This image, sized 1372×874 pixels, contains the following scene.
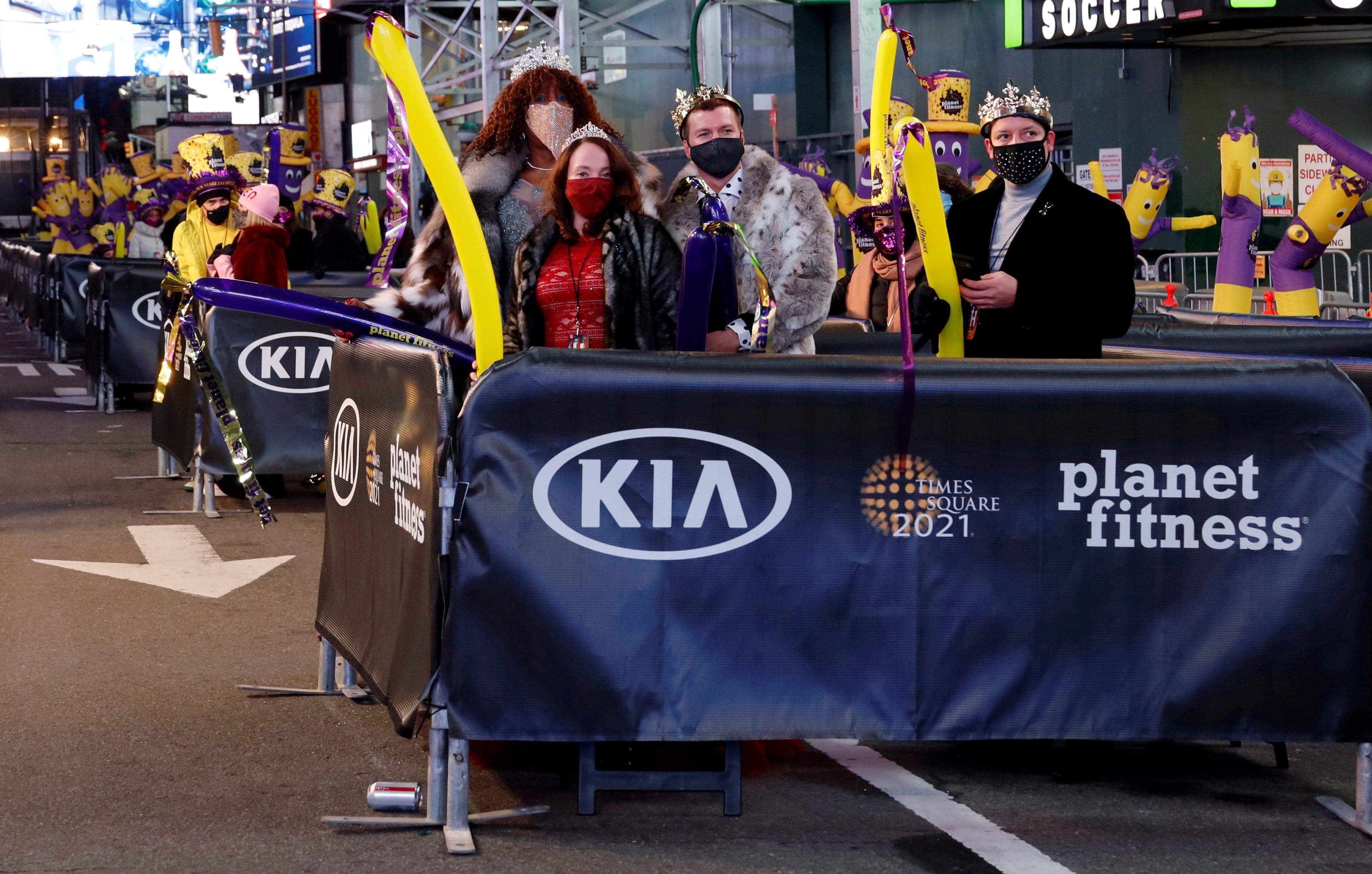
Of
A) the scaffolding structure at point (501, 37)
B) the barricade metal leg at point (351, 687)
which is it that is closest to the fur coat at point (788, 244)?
the barricade metal leg at point (351, 687)

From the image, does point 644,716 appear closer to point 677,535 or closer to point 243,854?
point 677,535

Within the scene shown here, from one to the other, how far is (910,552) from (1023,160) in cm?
173

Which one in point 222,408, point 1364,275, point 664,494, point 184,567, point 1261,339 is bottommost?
point 184,567

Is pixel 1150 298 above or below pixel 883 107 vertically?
below

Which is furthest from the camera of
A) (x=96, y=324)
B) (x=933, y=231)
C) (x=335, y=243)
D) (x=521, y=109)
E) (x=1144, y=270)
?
(x=335, y=243)

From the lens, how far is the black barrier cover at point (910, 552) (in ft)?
15.3

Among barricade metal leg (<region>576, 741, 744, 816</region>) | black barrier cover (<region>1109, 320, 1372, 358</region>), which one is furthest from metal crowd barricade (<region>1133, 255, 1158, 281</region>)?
barricade metal leg (<region>576, 741, 744, 816</region>)

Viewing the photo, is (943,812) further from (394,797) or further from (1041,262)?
(1041,262)

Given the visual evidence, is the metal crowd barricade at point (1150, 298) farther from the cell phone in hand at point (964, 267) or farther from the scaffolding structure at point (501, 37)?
the scaffolding structure at point (501, 37)

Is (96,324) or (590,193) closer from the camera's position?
(590,193)

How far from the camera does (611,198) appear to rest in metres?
5.59

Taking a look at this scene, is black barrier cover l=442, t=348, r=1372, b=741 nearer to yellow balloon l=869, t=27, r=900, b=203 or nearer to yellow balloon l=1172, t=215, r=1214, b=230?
yellow balloon l=869, t=27, r=900, b=203

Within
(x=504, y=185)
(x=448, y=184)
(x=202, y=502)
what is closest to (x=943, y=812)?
(x=448, y=184)

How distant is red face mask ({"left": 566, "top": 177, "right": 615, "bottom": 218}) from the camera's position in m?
5.53
